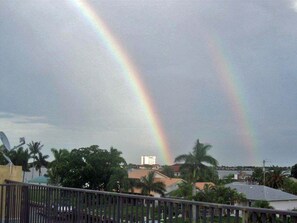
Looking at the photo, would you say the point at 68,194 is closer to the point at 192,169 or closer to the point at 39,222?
the point at 39,222

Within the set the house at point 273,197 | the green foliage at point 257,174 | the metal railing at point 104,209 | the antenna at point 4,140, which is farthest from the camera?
the green foliage at point 257,174

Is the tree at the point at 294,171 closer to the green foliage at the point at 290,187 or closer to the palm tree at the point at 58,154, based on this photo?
the green foliage at the point at 290,187

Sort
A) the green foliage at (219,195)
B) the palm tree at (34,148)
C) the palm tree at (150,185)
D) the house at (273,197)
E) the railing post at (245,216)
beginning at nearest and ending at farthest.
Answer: the railing post at (245,216) → the green foliage at (219,195) → the house at (273,197) → the palm tree at (150,185) → the palm tree at (34,148)

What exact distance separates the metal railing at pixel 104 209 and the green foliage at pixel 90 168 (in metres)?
48.4

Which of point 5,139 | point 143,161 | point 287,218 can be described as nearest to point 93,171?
point 143,161

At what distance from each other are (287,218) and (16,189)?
581 cm

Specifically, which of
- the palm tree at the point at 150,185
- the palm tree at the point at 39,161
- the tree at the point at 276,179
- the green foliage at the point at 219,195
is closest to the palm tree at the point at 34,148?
the palm tree at the point at 39,161

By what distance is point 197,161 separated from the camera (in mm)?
59156

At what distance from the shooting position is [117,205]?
16.0 feet

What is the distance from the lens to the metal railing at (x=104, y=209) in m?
3.35

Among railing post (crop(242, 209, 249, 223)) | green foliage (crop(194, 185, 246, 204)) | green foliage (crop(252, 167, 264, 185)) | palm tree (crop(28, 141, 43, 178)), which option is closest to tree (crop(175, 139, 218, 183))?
green foliage (crop(194, 185, 246, 204))

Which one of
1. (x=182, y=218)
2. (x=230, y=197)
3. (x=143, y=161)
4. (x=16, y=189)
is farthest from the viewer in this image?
(x=143, y=161)

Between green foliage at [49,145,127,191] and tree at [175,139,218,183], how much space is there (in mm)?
8482

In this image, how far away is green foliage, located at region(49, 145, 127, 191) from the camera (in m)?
57.3
